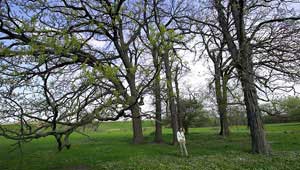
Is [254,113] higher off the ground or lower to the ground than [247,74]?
lower

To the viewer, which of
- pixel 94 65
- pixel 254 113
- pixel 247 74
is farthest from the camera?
pixel 254 113

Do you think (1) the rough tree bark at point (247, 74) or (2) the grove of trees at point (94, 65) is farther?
(1) the rough tree bark at point (247, 74)

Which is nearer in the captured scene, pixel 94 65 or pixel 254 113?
pixel 94 65

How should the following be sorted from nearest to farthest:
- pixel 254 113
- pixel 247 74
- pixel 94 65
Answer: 1. pixel 94 65
2. pixel 247 74
3. pixel 254 113

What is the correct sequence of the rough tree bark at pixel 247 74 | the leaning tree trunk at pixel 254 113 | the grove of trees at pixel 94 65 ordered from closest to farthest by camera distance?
the grove of trees at pixel 94 65 < the rough tree bark at pixel 247 74 < the leaning tree trunk at pixel 254 113

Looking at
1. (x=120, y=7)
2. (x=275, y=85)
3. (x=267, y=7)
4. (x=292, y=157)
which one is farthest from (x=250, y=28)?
(x=120, y=7)

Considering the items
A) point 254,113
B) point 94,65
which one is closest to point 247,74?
point 254,113

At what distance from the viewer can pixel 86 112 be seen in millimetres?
7344

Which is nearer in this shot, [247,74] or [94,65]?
[94,65]

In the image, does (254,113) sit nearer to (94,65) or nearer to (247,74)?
(247,74)

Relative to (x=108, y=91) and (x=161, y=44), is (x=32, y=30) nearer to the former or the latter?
(x=108, y=91)

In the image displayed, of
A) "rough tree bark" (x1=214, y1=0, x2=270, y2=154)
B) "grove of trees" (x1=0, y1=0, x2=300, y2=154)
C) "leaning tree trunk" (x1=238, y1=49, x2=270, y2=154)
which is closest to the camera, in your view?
"grove of trees" (x1=0, y1=0, x2=300, y2=154)

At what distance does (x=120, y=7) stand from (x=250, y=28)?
9947mm

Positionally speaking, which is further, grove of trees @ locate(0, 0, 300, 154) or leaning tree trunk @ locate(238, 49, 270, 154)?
leaning tree trunk @ locate(238, 49, 270, 154)
